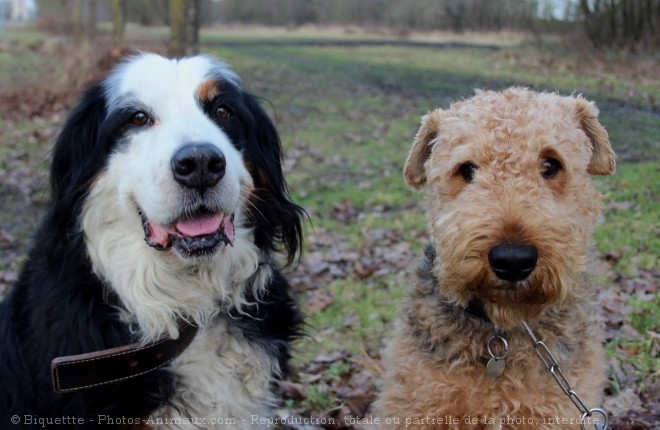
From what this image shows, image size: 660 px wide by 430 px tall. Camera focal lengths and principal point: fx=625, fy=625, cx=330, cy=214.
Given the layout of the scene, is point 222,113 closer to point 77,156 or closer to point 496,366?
point 77,156

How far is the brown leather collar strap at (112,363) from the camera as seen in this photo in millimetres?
2721

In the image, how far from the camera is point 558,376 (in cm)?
273

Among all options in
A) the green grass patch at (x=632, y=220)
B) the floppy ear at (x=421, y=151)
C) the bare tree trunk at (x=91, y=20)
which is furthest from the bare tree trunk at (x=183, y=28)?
the bare tree trunk at (x=91, y=20)

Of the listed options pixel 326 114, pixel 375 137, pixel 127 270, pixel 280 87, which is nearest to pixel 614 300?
pixel 127 270

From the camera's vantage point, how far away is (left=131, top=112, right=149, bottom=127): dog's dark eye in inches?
119

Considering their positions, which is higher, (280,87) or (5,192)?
(280,87)

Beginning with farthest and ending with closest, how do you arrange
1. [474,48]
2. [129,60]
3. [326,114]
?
[474,48] < [326,114] < [129,60]

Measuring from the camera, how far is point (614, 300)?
450 centimetres

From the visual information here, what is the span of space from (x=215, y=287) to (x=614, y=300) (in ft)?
9.69

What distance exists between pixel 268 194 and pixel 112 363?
1150 mm

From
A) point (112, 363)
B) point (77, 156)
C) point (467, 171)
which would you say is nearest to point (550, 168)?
point (467, 171)

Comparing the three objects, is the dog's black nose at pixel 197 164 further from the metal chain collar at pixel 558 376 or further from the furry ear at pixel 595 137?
the furry ear at pixel 595 137

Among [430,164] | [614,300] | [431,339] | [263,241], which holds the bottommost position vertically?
[614,300]

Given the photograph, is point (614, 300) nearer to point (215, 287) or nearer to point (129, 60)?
point (215, 287)
